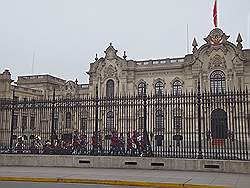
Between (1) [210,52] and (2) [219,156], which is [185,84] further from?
(2) [219,156]

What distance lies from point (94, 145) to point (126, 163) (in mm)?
1860

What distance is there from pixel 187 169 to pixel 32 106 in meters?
8.55

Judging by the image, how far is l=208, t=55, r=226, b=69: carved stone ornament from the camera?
142 ft

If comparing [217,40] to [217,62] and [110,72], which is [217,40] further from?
[110,72]

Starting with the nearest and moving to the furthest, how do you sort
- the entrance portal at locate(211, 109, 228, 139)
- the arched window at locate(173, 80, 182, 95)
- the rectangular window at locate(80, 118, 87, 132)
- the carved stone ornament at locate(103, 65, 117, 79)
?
the entrance portal at locate(211, 109, 228, 139) → the rectangular window at locate(80, 118, 87, 132) → the arched window at locate(173, 80, 182, 95) → the carved stone ornament at locate(103, 65, 117, 79)

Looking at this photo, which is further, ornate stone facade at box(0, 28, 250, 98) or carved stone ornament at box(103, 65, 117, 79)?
carved stone ornament at box(103, 65, 117, 79)

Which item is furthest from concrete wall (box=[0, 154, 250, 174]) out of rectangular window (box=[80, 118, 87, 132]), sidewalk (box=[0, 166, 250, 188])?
rectangular window (box=[80, 118, 87, 132])

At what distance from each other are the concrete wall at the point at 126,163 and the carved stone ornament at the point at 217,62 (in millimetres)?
30687

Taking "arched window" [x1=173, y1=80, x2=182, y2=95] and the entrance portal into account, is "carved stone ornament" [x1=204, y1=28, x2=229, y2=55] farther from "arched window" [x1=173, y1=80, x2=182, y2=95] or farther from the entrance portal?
the entrance portal

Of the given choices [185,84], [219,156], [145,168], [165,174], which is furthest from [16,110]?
[185,84]

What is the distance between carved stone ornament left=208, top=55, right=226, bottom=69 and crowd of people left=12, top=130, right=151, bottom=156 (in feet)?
94.1

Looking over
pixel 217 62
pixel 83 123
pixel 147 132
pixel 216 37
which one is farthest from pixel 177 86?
pixel 147 132

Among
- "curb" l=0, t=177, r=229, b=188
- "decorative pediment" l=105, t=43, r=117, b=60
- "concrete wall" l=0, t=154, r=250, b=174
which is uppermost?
"decorative pediment" l=105, t=43, r=117, b=60

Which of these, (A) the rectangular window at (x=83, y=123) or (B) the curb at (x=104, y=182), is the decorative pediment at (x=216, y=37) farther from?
(B) the curb at (x=104, y=182)
